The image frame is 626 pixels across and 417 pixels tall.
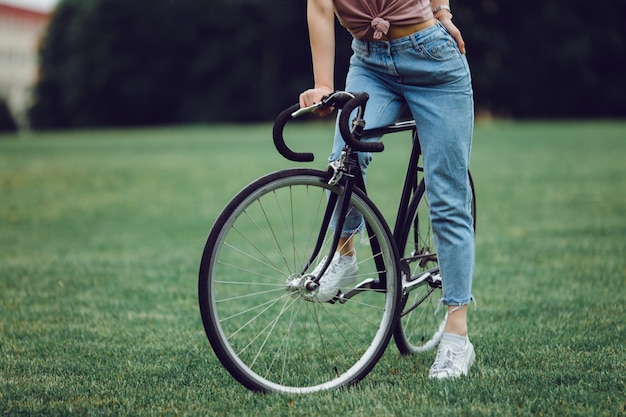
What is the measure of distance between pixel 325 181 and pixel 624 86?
181 feet

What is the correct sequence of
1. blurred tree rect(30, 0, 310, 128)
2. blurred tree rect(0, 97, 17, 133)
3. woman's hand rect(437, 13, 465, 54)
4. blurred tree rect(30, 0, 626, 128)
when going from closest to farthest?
woman's hand rect(437, 13, 465, 54) < blurred tree rect(30, 0, 626, 128) < blurred tree rect(30, 0, 310, 128) < blurred tree rect(0, 97, 17, 133)

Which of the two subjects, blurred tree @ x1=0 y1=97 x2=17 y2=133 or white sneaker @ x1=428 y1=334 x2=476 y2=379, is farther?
blurred tree @ x1=0 y1=97 x2=17 y2=133

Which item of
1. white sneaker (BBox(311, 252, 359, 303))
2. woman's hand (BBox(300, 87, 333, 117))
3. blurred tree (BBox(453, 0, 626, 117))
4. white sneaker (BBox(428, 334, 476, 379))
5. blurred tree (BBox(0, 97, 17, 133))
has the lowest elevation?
blurred tree (BBox(0, 97, 17, 133))

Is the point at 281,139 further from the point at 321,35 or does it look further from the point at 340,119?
the point at 321,35

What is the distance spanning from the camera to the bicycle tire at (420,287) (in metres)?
4.05

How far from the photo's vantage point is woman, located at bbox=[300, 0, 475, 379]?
3.54 meters

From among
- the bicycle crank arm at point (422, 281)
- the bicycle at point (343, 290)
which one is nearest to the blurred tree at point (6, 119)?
the bicycle at point (343, 290)

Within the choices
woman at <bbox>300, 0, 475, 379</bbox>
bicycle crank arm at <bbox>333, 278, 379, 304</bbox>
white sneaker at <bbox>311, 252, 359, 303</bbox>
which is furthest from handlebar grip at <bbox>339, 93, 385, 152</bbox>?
bicycle crank arm at <bbox>333, 278, 379, 304</bbox>

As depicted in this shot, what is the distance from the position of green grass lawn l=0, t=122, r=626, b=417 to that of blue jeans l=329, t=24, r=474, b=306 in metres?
0.59

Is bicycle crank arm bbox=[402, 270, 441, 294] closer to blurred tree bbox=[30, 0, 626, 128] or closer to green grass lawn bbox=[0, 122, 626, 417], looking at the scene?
green grass lawn bbox=[0, 122, 626, 417]

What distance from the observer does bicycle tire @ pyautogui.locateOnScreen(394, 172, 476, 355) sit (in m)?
4.05

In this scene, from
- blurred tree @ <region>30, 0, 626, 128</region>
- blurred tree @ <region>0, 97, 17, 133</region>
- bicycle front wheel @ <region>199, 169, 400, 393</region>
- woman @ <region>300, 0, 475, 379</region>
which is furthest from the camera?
blurred tree @ <region>0, 97, 17, 133</region>

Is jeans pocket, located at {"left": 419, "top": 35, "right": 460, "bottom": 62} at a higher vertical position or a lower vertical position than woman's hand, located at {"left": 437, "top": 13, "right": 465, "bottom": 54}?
lower

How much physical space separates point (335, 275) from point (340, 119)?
2.25ft
